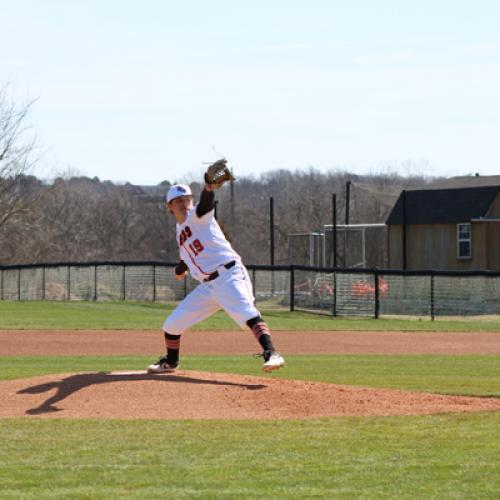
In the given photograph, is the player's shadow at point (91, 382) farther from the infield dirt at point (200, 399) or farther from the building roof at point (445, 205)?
the building roof at point (445, 205)

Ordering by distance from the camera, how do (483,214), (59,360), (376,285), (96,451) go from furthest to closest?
(483,214) < (376,285) < (59,360) < (96,451)

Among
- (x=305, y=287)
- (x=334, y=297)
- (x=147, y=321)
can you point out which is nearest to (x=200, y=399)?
(x=147, y=321)

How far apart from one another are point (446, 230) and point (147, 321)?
1820cm

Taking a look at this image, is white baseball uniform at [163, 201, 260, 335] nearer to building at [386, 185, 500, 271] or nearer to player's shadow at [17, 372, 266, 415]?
player's shadow at [17, 372, 266, 415]

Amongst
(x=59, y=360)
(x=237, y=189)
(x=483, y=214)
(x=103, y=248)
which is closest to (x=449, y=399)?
(x=59, y=360)

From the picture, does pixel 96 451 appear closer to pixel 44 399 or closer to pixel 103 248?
pixel 44 399

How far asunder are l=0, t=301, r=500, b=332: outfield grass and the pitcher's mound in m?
15.1

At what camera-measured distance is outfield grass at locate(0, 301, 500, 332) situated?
26.7 m

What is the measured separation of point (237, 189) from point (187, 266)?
379 ft

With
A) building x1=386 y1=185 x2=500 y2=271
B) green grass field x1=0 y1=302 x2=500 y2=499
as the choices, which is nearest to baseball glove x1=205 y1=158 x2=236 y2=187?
green grass field x1=0 y1=302 x2=500 y2=499

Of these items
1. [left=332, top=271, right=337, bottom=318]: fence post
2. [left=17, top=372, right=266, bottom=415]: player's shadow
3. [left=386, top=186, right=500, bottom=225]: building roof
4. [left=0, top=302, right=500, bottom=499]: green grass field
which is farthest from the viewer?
[left=386, top=186, right=500, bottom=225]: building roof

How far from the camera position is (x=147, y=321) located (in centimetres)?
2808

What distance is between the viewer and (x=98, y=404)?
9.91 meters

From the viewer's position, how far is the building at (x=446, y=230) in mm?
41781
